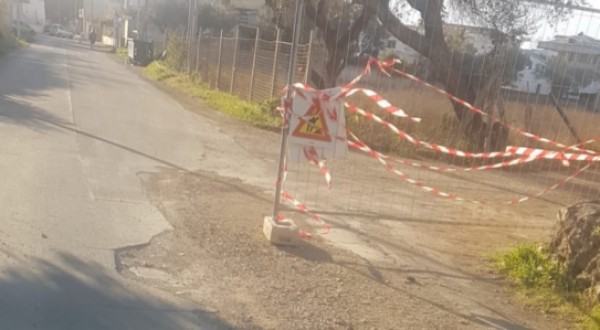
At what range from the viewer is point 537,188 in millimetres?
10250

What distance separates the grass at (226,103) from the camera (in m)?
14.3

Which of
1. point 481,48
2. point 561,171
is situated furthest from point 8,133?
point 561,171

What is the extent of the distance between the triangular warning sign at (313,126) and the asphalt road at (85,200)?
5.41 feet

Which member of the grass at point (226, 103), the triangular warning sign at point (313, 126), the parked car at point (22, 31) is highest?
the triangular warning sign at point (313, 126)

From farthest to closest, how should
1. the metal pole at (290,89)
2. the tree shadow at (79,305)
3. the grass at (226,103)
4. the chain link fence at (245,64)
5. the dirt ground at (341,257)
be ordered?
the chain link fence at (245,64) → the grass at (226,103) → the metal pole at (290,89) → the dirt ground at (341,257) → the tree shadow at (79,305)

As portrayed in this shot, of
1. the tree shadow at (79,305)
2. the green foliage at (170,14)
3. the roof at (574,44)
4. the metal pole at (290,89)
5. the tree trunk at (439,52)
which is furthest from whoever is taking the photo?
the green foliage at (170,14)

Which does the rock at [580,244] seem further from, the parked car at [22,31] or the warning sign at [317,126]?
the parked car at [22,31]

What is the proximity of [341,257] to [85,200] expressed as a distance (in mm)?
2866

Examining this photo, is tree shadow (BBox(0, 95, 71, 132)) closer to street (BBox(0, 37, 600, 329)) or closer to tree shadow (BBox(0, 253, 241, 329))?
street (BBox(0, 37, 600, 329))

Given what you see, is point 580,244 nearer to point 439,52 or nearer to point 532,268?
point 532,268

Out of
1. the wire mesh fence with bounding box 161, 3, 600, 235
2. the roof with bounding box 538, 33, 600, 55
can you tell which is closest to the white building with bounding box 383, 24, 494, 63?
the wire mesh fence with bounding box 161, 3, 600, 235

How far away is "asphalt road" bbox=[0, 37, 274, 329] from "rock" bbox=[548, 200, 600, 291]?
3.08 m

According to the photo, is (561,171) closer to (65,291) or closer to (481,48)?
(481,48)

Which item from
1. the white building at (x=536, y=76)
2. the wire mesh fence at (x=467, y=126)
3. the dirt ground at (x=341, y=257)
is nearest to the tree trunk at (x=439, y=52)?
the wire mesh fence at (x=467, y=126)
